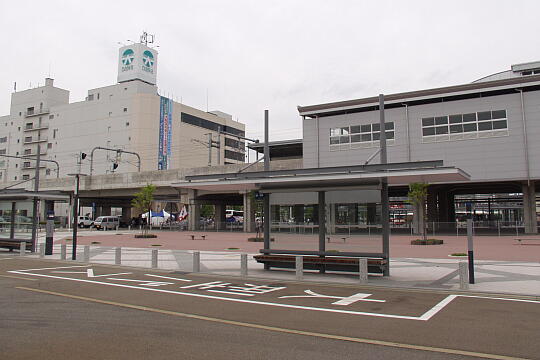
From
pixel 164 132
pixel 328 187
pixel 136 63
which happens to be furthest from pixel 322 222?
pixel 136 63

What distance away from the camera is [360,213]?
524 inches

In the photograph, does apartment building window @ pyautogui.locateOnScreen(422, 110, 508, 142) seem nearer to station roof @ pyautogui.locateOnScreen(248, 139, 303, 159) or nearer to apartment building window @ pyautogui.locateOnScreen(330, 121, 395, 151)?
apartment building window @ pyautogui.locateOnScreen(330, 121, 395, 151)

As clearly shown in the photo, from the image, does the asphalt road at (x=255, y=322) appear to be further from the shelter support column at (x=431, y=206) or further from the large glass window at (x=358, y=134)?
the shelter support column at (x=431, y=206)

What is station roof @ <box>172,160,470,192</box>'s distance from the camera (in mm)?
11562

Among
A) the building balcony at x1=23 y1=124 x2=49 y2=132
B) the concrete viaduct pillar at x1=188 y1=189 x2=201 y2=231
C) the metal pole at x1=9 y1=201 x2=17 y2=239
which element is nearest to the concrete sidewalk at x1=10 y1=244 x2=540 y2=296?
the metal pole at x1=9 y1=201 x2=17 y2=239

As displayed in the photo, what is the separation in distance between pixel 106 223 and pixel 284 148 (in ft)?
84.1

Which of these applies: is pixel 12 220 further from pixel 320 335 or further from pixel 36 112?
pixel 36 112

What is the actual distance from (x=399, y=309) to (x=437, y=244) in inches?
813

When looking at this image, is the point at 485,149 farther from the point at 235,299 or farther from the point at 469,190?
the point at 235,299

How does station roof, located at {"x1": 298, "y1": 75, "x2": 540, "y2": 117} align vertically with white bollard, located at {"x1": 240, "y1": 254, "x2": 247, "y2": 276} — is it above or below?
above

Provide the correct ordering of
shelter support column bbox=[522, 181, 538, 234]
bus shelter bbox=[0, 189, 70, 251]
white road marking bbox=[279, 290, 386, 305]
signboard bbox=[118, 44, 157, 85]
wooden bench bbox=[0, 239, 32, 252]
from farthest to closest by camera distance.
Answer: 1. signboard bbox=[118, 44, 157, 85]
2. shelter support column bbox=[522, 181, 538, 234]
3. wooden bench bbox=[0, 239, 32, 252]
4. bus shelter bbox=[0, 189, 70, 251]
5. white road marking bbox=[279, 290, 386, 305]

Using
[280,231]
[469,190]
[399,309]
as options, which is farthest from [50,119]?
[399,309]

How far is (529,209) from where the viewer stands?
1428 inches

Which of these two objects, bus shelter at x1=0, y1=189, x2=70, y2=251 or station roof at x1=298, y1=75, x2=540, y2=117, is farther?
station roof at x1=298, y1=75, x2=540, y2=117
